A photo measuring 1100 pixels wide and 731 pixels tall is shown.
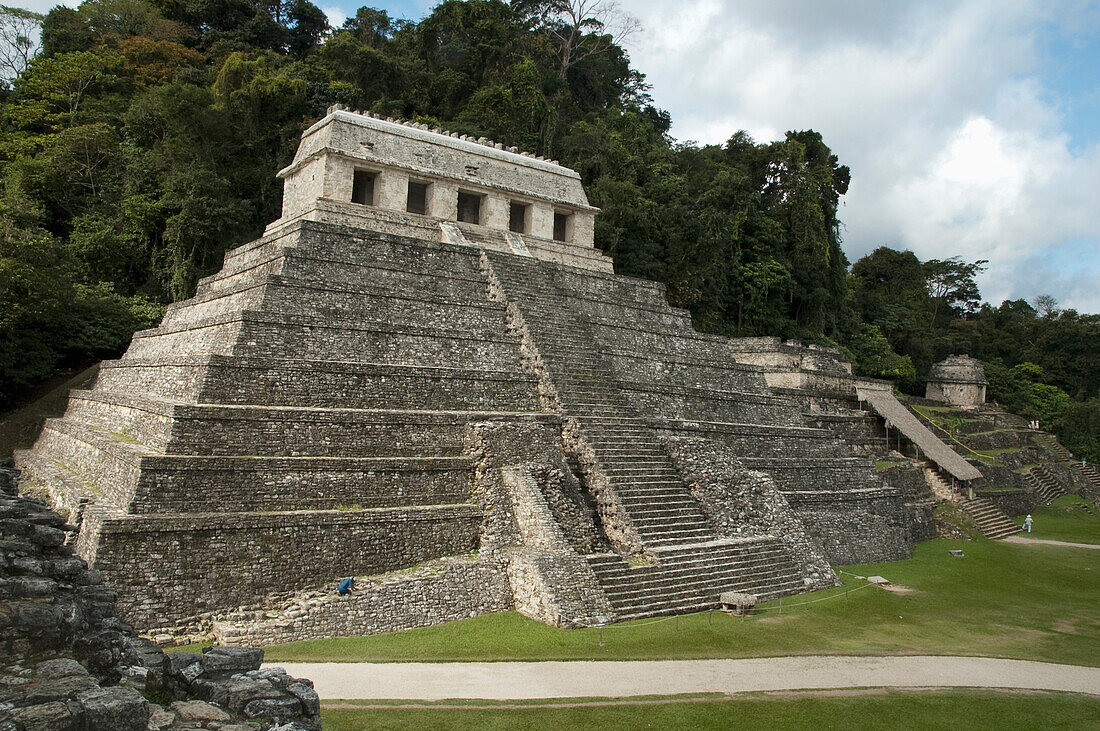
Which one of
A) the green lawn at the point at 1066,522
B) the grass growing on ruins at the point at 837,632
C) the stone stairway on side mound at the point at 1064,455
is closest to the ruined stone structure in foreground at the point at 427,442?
the grass growing on ruins at the point at 837,632

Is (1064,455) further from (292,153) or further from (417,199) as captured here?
(292,153)

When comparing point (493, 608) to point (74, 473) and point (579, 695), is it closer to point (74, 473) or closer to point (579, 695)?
point (579, 695)

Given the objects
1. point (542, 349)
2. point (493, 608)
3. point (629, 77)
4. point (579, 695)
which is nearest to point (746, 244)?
point (629, 77)

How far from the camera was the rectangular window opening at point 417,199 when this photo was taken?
2264 cm

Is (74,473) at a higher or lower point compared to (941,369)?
lower

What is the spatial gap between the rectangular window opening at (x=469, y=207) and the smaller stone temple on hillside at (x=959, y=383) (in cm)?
3422

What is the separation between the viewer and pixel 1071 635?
1333 centimetres

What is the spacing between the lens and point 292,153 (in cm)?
2902

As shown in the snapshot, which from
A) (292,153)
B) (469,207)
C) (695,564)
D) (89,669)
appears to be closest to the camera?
(89,669)

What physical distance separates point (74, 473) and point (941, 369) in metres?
46.7

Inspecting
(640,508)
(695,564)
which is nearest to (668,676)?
(695,564)

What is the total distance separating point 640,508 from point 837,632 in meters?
4.03

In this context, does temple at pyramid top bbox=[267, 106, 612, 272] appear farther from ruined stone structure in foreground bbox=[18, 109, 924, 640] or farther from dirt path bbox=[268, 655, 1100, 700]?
dirt path bbox=[268, 655, 1100, 700]

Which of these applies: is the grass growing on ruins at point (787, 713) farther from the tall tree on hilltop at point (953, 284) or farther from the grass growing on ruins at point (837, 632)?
the tall tree on hilltop at point (953, 284)
